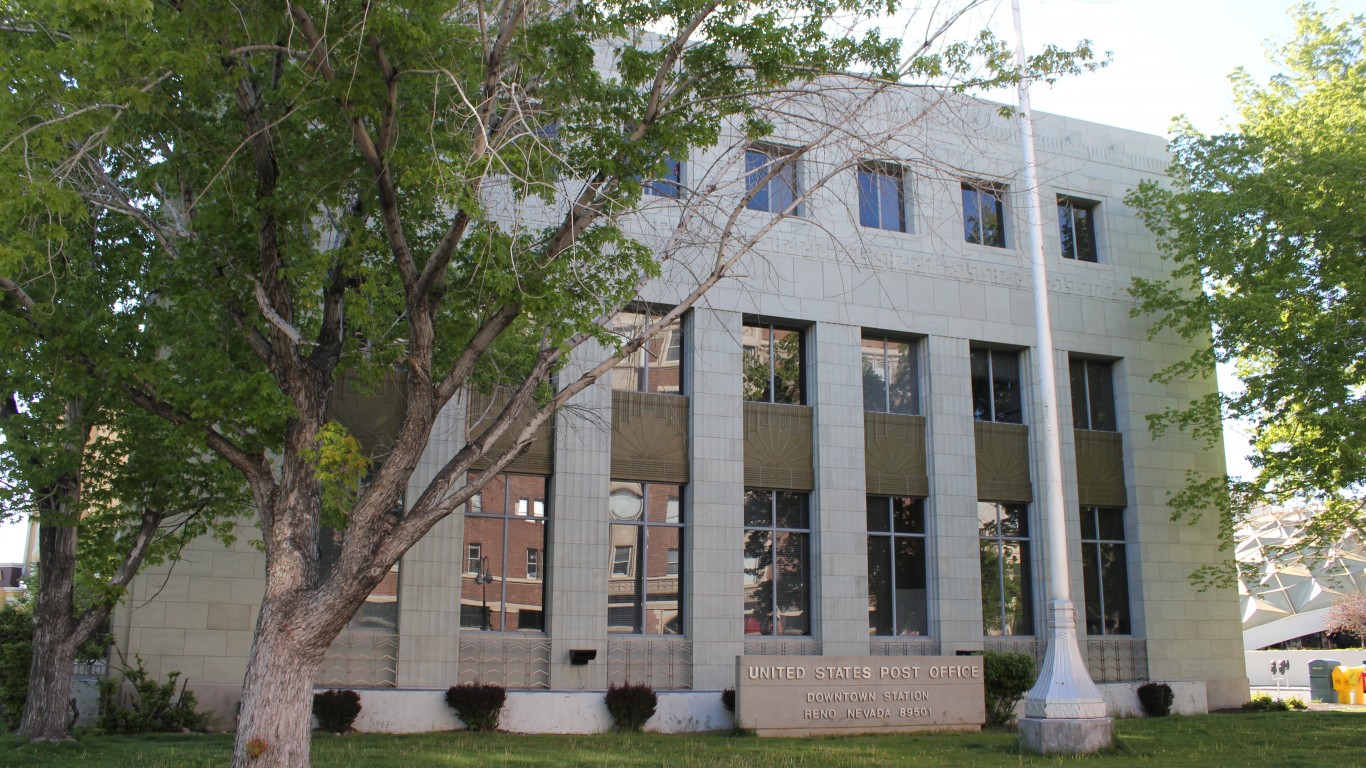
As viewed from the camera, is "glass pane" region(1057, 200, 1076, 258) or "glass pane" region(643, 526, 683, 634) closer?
"glass pane" region(643, 526, 683, 634)

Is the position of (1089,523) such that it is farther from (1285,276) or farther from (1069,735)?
(1069,735)

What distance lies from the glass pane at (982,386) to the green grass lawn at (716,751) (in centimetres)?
839

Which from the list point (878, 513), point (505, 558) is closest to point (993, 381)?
point (878, 513)

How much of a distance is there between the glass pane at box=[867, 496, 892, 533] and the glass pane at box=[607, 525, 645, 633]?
540 cm

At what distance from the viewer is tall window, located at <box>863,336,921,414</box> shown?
2514 centimetres

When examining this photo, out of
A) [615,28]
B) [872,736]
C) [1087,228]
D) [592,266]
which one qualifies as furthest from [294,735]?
[1087,228]

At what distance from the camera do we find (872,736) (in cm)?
1888

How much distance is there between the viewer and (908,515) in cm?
2456

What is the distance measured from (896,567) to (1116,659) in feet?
19.4

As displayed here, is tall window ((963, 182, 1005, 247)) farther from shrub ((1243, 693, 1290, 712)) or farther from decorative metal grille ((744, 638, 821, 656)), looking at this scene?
shrub ((1243, 693, 1290, 712))

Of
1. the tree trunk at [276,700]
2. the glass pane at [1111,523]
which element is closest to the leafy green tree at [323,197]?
the tree trunk at [276,700]

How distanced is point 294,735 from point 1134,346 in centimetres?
2280

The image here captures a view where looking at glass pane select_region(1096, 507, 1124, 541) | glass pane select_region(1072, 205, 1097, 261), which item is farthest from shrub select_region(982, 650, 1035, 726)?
glass pane select_region(1072, 205, 1097, 261)

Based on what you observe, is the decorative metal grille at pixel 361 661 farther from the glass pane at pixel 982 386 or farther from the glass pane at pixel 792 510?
the glass pane at pixel 982 386
